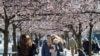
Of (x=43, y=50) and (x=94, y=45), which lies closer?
(x=43, y=50)

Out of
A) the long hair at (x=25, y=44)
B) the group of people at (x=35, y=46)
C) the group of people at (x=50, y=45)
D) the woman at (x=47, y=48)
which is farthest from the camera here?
the woman at (x=47, y=48)

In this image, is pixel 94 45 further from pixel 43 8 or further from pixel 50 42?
pixel 50 42

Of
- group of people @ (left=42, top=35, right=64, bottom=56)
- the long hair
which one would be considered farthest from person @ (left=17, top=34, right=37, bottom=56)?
group of people @ (left=42, top=35, right=64, bottom=56)

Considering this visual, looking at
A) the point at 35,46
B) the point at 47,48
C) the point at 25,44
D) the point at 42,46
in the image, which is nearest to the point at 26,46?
the point at 25,44

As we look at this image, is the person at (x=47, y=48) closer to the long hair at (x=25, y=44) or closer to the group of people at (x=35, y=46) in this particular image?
the group of people at (x=35, y=46)

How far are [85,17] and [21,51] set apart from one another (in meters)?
13.4

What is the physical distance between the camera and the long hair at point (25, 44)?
36.2 feet

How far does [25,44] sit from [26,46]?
0.08 m

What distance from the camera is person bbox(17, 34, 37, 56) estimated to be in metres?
11.1

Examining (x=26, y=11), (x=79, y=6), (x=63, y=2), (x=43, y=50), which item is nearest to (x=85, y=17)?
(x=79, y=6)

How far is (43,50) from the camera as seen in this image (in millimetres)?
12875

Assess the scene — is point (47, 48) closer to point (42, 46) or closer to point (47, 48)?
point (47, 48)

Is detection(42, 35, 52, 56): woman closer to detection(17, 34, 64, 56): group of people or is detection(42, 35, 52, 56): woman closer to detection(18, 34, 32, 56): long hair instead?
detection(17, 34, 64, 56): group of people

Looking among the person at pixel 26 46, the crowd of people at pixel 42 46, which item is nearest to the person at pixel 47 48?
the crowd of people at pixel 42 46
